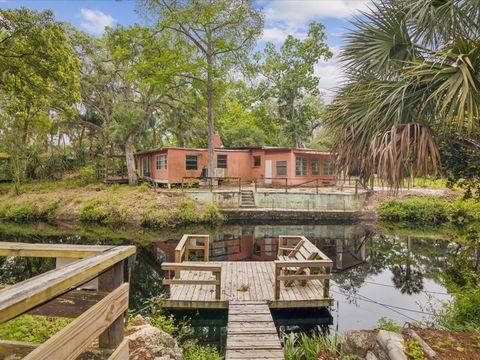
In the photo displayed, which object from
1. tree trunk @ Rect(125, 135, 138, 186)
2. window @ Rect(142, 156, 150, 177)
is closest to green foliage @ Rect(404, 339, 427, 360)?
tree trunk @ Rect(125, 135, 138, 186)

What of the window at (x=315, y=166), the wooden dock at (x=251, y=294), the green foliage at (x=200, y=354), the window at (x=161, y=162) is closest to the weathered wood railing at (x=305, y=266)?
the wooden dock at (x=251, y=294)

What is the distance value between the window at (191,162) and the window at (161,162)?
1.51 meters

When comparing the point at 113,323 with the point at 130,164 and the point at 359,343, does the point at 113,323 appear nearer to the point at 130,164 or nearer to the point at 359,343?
the point at 359,343

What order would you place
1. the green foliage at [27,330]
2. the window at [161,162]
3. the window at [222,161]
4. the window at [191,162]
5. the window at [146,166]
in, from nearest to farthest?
the green foliage at [27,330] < the window at [161,162] < the window at [191,162] < the window at [222,161] < the window at [146,166]

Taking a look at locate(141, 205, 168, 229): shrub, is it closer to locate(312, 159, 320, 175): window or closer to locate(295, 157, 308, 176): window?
locate(295, 157, 308, 176): window

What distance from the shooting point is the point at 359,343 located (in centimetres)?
465

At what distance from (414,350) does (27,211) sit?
2046 centimetres

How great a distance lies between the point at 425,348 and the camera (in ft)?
12.2

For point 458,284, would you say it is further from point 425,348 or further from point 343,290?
point 425,348

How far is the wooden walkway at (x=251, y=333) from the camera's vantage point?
4664 millimetres

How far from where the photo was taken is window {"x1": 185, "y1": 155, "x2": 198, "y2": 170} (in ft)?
74.8

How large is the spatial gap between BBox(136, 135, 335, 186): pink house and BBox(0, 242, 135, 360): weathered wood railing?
19.9 metres

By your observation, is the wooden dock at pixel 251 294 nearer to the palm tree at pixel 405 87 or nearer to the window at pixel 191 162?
the palm tree at pixel 405 87

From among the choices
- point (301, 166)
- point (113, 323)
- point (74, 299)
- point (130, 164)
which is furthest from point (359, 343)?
point (130, 164)
